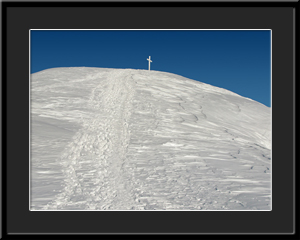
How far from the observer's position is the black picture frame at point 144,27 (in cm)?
469

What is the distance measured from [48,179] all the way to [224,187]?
3596 millimetres

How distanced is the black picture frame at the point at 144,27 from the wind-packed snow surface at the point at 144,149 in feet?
1.89

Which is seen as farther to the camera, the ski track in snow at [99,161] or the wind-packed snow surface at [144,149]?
the wind-packed snow surface at [144,149]

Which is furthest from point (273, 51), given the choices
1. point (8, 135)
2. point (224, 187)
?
point (8, 135)

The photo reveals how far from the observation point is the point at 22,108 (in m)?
4.82

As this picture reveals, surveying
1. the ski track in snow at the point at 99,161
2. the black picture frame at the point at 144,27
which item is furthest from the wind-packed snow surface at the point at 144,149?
the black picture frame at the point at 144,27

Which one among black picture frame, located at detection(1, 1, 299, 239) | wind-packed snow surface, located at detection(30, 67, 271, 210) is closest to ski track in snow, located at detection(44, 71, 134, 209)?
wind-packed snow surface, located at detection(30, 67, 271, 210)

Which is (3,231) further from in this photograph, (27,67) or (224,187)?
(224,187)

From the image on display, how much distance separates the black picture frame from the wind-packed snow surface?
1.89ft

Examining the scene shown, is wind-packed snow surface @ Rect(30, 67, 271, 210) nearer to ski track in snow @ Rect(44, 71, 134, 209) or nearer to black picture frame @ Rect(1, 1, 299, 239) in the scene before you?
ski track in snow @ Rect(44, 71, 134, 209)

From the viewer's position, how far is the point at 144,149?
914 cm


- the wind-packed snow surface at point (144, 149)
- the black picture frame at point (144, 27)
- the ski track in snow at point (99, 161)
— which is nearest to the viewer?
the black picture frame at point (144, 27)

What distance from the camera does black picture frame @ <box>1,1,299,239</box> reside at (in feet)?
15.4

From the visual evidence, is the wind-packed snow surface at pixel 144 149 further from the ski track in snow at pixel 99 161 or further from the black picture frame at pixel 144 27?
the black picture frame at pixel 144 27
